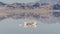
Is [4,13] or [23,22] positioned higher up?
[4,13]

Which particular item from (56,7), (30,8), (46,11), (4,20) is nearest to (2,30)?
(4,20)

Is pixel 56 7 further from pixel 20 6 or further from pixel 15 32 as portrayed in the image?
pixel 15 32

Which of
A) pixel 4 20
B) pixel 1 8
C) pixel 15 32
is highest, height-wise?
pixel 1 8

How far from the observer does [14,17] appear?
150 cm

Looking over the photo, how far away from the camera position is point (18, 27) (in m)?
1.50

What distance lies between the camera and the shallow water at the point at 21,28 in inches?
58.6

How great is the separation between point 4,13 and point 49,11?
0.44 metres

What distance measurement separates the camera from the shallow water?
1.49m

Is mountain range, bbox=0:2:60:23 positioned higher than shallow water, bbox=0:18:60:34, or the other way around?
mountain range, bbox=0:2:60:23

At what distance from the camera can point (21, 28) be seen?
1495 millimetres

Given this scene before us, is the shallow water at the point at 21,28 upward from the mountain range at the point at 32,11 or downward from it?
downward

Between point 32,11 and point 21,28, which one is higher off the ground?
point 32,11

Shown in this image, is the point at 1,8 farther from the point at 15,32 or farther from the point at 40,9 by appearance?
the point at 40,9

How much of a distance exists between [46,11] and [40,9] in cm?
6
